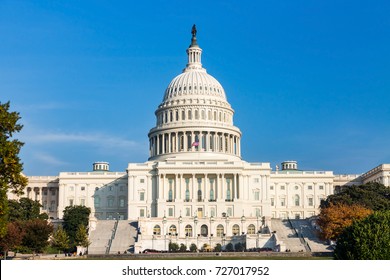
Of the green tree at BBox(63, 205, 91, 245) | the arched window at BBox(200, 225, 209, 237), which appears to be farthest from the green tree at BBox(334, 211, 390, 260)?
the green tree at BBox(63, 205, 91, 245)

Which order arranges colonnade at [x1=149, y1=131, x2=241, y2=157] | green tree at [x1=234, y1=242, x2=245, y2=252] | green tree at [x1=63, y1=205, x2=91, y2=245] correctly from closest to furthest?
green tree at [x1=234, y1=242, x2=245, y2=252] → green tree at [x1=63, y1=205, x2=91, y2=245] → colonnade at [x1=149, y1=131, x2=241, y2=157]

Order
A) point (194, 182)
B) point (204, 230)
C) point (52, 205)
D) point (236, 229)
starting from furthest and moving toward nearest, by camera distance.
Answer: point (52, 205), point (194, 182), point (204, 230), point (236, 229)

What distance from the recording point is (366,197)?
119812mm

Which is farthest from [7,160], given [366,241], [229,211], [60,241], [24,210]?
[229,211]

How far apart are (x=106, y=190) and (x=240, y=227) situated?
43.7 meters

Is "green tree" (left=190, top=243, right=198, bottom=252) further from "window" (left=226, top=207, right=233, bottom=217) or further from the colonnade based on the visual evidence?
the colonnade

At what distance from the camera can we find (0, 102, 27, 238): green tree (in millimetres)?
52706

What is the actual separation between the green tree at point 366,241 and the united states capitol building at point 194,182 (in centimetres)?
6513

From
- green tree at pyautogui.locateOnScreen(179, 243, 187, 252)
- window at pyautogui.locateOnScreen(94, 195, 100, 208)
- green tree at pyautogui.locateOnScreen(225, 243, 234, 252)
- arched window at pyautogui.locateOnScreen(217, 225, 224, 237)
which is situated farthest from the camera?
window at pyautogui.locateOnScreen(94, 195, 100, 208)

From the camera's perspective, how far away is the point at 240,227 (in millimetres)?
121125

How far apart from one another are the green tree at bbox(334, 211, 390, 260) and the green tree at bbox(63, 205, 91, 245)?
7043cm

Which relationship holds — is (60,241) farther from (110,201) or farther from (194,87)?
(194,87)

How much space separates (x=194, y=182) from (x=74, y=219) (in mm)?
27319
